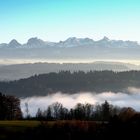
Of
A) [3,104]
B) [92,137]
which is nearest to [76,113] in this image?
[3,104]

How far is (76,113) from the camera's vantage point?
191625 millimetres

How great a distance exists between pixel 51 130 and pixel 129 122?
19411mm

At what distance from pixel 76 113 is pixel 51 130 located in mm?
61774

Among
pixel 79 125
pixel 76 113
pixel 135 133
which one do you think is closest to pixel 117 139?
pixel 135 133

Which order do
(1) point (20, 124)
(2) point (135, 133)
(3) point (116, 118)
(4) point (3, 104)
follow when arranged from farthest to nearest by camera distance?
(4) point (3, 104) → (1) point (20, 124) → (3) point (116, 118) → (2) point (135, 133)

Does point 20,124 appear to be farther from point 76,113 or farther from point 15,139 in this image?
point 76,113

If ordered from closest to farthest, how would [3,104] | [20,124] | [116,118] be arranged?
[116,118] → [20,124] → [3,104]

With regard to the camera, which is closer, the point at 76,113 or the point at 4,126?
the point at 4,126

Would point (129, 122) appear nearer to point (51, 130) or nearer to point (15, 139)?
point (51, 130)

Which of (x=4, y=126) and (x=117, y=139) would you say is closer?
(x=117, y=139)

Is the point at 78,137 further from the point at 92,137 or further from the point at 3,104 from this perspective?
the point at 3,104

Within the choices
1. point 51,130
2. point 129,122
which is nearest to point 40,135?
point 51,130

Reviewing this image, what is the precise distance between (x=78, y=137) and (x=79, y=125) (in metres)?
6.64

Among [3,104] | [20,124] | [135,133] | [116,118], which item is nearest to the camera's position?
[135,133]
